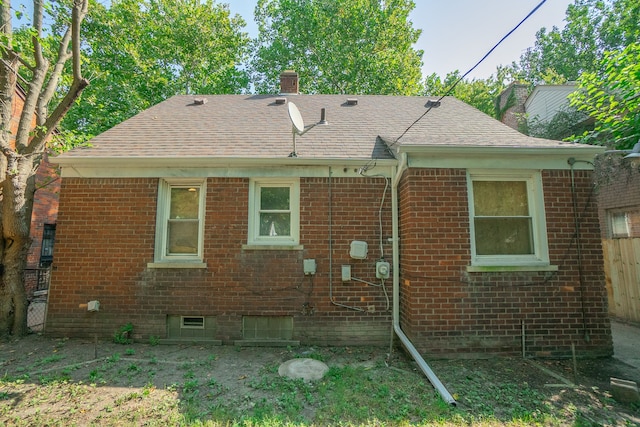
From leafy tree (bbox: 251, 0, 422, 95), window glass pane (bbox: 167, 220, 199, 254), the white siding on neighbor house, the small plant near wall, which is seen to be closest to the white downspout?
window glass pane (bbox: 167, 220, 199, 254)

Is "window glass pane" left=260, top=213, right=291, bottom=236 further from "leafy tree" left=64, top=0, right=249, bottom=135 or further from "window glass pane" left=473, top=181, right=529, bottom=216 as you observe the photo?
"leafy tree" left=64, top=0, right=249, bottom=135

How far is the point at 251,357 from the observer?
4887 millimetres

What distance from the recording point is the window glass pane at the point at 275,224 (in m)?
5.79

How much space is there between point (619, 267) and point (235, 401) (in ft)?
28.9

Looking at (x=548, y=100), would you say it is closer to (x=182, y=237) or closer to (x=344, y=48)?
(x=344, y=48)

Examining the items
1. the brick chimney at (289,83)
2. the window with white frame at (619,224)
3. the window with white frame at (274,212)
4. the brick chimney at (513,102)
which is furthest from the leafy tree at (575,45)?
the window with white frame at (274,212)

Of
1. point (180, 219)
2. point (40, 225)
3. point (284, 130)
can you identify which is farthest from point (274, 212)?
point (40, 225)

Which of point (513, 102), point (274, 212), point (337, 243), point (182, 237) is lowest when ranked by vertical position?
point (337, 243)

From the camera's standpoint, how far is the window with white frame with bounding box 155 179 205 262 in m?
5.73

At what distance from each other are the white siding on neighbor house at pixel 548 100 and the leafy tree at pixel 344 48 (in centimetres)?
778

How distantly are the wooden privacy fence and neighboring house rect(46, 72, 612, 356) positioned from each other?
3.13 meters

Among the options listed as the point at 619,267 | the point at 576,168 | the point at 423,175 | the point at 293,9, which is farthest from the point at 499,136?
the point at 293,9

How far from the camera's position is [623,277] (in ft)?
23.1

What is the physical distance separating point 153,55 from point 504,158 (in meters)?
18.0
